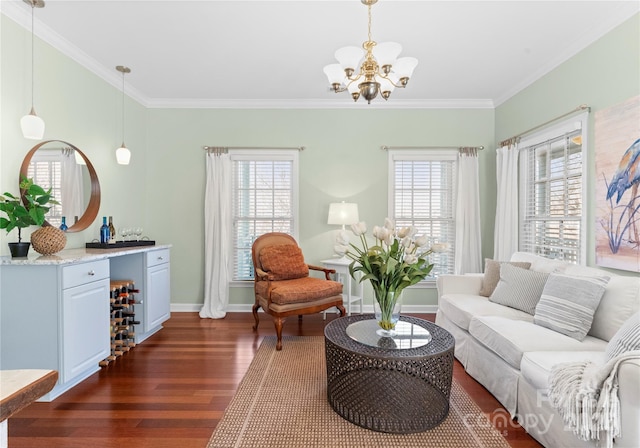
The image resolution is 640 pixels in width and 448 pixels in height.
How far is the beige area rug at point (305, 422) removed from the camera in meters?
1.84

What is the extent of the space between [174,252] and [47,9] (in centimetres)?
280

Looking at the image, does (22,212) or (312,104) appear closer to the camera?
(22,212)

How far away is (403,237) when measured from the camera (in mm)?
2111

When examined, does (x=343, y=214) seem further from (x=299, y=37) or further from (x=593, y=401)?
(x=593, y=401)

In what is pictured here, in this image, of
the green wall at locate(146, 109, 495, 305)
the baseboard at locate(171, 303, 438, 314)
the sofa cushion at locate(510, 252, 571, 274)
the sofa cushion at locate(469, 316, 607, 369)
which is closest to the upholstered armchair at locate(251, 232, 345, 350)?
the green wall at locate(146, 109, 495, 305)

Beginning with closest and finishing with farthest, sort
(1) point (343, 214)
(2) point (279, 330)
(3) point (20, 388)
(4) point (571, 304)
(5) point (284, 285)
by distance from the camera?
(3) point (20, 388)
(4) point (571, 304)
(2) point (279, 330)
(5) point (284, 285)
(1) point (343, 214)

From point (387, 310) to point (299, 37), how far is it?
94.4 inches

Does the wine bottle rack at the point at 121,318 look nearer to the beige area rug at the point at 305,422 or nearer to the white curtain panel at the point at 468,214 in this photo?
the beige area rug at the point at 305,422

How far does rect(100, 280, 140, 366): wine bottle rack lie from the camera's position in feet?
9.87

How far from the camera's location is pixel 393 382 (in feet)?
6.20

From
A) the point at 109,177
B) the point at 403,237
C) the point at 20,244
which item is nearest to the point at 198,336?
the point at 20,244

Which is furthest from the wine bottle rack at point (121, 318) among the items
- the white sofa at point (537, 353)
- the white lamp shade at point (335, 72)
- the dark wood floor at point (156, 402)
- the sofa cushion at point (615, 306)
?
the sofa cushion at point (615, 306)

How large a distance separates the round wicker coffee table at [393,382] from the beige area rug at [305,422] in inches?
2.4

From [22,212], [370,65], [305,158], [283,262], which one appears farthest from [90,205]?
[370,65]
